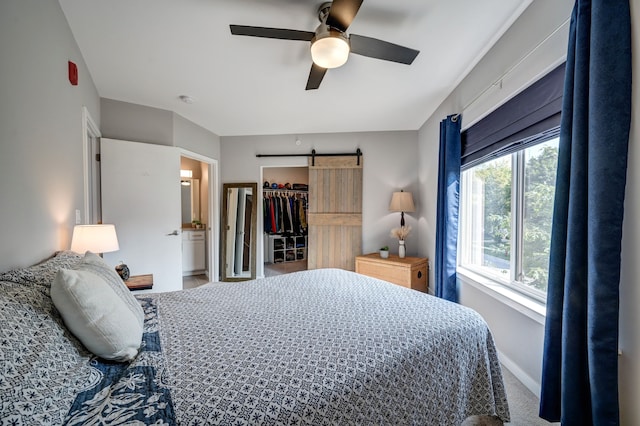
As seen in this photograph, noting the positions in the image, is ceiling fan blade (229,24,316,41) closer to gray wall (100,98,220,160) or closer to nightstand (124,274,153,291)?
nightstand (124,274,153,291)

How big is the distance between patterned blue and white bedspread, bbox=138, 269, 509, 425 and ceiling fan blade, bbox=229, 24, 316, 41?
5.06 feet

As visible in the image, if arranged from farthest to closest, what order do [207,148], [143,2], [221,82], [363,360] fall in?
[207,148] → [221,82] → [143,2] → [363,360]

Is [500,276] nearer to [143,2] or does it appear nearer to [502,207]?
[502,207]

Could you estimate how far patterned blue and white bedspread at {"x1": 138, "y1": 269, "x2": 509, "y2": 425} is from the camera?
79cm

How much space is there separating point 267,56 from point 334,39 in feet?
2.55

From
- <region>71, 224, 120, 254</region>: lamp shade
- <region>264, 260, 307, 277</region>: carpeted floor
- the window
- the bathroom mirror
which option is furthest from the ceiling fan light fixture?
the bathroom mirror

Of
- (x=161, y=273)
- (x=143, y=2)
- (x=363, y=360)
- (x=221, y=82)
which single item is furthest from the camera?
(x=161, y=273)

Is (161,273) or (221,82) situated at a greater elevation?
(221,82)

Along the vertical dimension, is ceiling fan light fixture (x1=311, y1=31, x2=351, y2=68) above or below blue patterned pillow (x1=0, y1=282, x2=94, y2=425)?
above

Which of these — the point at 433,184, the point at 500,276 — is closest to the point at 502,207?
the point at 500,276

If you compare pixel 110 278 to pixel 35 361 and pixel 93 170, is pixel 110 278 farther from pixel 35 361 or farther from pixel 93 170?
pixel 93 170

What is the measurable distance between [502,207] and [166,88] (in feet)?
10.6

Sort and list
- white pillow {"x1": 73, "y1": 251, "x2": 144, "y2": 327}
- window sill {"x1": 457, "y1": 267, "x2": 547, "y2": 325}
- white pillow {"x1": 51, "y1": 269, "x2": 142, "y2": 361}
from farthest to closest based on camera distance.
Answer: window sill {"x1": 457, "y1": 267, "x2": 547, "y2": 325}, white pillow {"x1": 73, "y1": 251, "x2": 144, "y2": 327}, white pillow {"x1": 51, "y1": 269, "x2": 142, "y2": 361}

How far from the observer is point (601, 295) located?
1.03 m
